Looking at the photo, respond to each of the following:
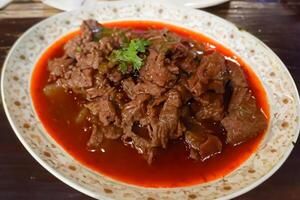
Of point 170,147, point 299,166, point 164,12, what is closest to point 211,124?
point 170,147

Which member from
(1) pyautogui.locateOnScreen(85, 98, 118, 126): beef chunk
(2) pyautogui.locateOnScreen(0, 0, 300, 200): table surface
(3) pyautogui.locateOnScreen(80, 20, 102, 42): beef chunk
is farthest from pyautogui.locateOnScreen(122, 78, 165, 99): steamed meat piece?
(2) pyautogui.locateOnScreen(0, 0, 300, 200): table surface

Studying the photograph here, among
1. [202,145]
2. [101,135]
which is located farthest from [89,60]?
[202,145]

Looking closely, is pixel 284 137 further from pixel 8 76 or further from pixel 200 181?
pixel 8 76

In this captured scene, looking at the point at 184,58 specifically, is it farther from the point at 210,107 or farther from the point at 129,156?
the point at 129,156

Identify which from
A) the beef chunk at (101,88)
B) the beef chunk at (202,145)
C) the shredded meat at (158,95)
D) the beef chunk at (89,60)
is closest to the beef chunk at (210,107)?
the shredded meat at (158,95)

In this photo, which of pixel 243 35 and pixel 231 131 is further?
pixel 243 35

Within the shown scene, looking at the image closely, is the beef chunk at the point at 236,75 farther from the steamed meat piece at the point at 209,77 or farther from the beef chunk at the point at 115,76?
the beef chunk at the point at 115,76
